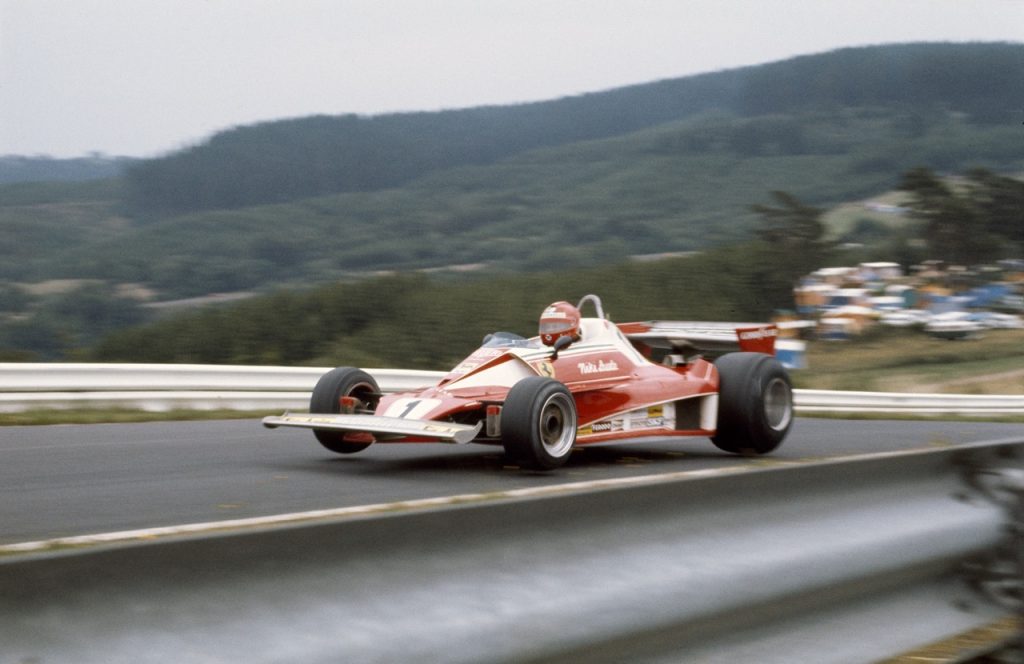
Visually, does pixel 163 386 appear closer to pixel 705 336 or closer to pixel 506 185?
pixel 705 336

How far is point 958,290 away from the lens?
150 ft

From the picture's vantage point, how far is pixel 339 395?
8453mm

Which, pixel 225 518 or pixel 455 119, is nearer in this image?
pixel 225 518

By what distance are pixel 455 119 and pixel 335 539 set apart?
58983 mm

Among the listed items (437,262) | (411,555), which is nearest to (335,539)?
(411,555)

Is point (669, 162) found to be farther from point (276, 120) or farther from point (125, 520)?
point (125, 520)

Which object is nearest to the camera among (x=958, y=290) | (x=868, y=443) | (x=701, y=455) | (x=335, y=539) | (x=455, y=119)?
(x=335, y=539)

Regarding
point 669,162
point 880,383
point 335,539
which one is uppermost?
point 669,162

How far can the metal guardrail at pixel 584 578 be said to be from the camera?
2352mm

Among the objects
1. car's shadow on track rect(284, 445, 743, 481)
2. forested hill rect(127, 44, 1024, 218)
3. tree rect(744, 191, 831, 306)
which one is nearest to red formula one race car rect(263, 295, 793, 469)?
car's shadow on track rect(284, 445, 743, 481)

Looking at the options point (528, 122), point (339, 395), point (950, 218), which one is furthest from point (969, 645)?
point (528, 122)

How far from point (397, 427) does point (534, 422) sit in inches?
33.9

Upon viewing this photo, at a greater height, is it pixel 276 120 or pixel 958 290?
pixel 276 120

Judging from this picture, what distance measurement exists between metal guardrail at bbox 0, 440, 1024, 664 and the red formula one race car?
138 inches
